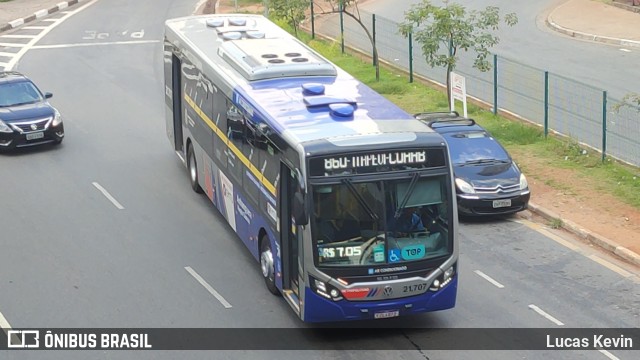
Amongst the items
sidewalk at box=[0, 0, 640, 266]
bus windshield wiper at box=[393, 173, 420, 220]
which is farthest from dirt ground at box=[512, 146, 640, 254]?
sidewalk at box=[0, 0, 640, 266]

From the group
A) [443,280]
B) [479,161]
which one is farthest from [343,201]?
[479,161]

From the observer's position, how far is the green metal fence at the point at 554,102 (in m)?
24.8

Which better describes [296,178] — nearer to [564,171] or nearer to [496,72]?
[564,171]

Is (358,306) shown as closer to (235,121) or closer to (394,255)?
(394,255)

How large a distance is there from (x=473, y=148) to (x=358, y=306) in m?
7.71

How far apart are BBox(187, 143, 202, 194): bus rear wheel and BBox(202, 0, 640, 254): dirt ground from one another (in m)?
7.00

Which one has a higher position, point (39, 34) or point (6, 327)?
point (39, 34)

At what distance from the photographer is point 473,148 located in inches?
851

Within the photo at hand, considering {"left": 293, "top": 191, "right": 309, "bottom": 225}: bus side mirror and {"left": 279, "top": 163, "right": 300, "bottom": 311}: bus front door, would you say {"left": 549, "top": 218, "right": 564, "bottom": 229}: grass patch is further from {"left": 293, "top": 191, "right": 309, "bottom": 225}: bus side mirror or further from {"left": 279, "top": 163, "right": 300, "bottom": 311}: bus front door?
{"left": 293, "top": 191, "right": 309, "bottom": 225}: bus side mirror

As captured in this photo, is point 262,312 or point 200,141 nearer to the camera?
point 262,312

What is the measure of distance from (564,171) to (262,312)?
977cm

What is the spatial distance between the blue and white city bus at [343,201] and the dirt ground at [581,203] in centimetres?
556

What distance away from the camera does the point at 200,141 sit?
21453mm

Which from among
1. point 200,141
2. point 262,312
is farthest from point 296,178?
point 200,141
